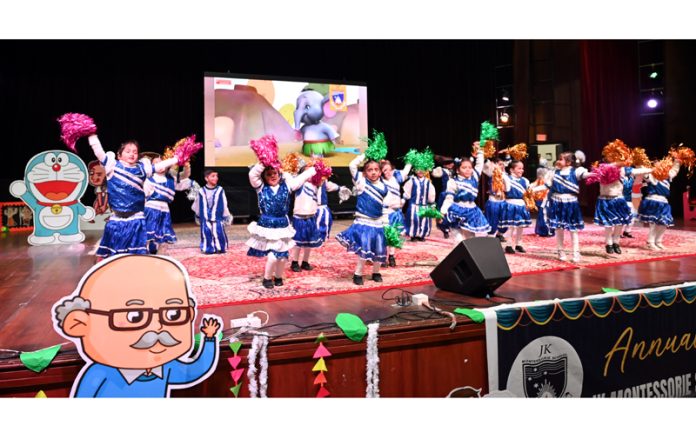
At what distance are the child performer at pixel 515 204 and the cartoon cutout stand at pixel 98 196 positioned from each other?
283 inches

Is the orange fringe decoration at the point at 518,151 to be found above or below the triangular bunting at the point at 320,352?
above

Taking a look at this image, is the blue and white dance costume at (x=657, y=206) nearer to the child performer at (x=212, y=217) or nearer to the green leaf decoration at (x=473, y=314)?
the green leaf decoration at (x=473, y=314)

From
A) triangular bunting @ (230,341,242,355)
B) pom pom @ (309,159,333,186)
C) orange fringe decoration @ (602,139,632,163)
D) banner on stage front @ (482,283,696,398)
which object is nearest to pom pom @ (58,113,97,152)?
pom pom @ (309,159,333,186)

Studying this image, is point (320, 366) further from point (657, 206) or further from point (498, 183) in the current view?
point (657, 206)

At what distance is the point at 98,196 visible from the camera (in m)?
9.91

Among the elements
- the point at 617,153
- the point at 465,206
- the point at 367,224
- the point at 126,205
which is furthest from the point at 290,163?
the point at 617,153

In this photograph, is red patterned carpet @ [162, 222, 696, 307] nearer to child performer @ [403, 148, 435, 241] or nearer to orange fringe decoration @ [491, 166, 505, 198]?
child performer @ [403, 148, 435, 241]

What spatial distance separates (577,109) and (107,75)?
11312mm

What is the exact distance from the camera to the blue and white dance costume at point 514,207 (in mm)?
6773

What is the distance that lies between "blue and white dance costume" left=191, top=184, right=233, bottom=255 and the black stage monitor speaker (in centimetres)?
379

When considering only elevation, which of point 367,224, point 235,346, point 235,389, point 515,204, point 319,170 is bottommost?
point 235,389

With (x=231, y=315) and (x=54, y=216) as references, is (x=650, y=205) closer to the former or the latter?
(x=231, y=315)

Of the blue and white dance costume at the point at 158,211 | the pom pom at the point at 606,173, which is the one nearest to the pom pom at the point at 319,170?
the blue and white dance costume at the point at 158,211

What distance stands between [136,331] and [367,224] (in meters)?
2.68
